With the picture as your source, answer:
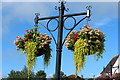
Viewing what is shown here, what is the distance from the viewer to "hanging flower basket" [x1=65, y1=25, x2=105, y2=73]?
5660mm

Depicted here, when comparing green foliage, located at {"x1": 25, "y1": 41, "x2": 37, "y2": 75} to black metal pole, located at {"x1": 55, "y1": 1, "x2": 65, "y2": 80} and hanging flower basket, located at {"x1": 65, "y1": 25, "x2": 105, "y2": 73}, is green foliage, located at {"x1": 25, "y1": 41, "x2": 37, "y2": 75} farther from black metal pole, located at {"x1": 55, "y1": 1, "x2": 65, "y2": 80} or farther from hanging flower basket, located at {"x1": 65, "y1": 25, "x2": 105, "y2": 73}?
hanging flower basket, located at {"x1": 65, "y1": 25, "x2": 105, "y2": 73}

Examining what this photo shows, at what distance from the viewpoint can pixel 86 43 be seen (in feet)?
18.6

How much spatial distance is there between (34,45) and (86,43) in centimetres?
124

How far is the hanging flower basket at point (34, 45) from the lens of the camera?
20.2 feet

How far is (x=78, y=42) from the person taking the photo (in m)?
5.73

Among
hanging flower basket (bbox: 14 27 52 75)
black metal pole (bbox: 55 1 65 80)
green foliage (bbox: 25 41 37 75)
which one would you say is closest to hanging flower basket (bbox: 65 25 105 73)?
black metal pole (bbox: 55 1 65 80)

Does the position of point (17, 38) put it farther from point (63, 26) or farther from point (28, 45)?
point (63, 26)

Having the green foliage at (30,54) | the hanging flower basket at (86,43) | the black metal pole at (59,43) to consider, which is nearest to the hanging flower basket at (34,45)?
the green foliage at (30,54)

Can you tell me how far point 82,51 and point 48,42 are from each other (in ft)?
3.24

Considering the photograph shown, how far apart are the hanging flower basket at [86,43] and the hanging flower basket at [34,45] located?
0.71 meters

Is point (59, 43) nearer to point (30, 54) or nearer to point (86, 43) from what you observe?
point (86, 43)

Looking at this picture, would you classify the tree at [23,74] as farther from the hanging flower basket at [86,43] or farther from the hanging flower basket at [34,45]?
the hanging flower basket at [86,43]

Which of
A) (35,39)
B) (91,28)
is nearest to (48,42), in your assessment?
(35,39)

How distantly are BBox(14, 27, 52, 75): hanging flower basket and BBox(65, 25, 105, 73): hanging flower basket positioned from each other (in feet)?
2.34
